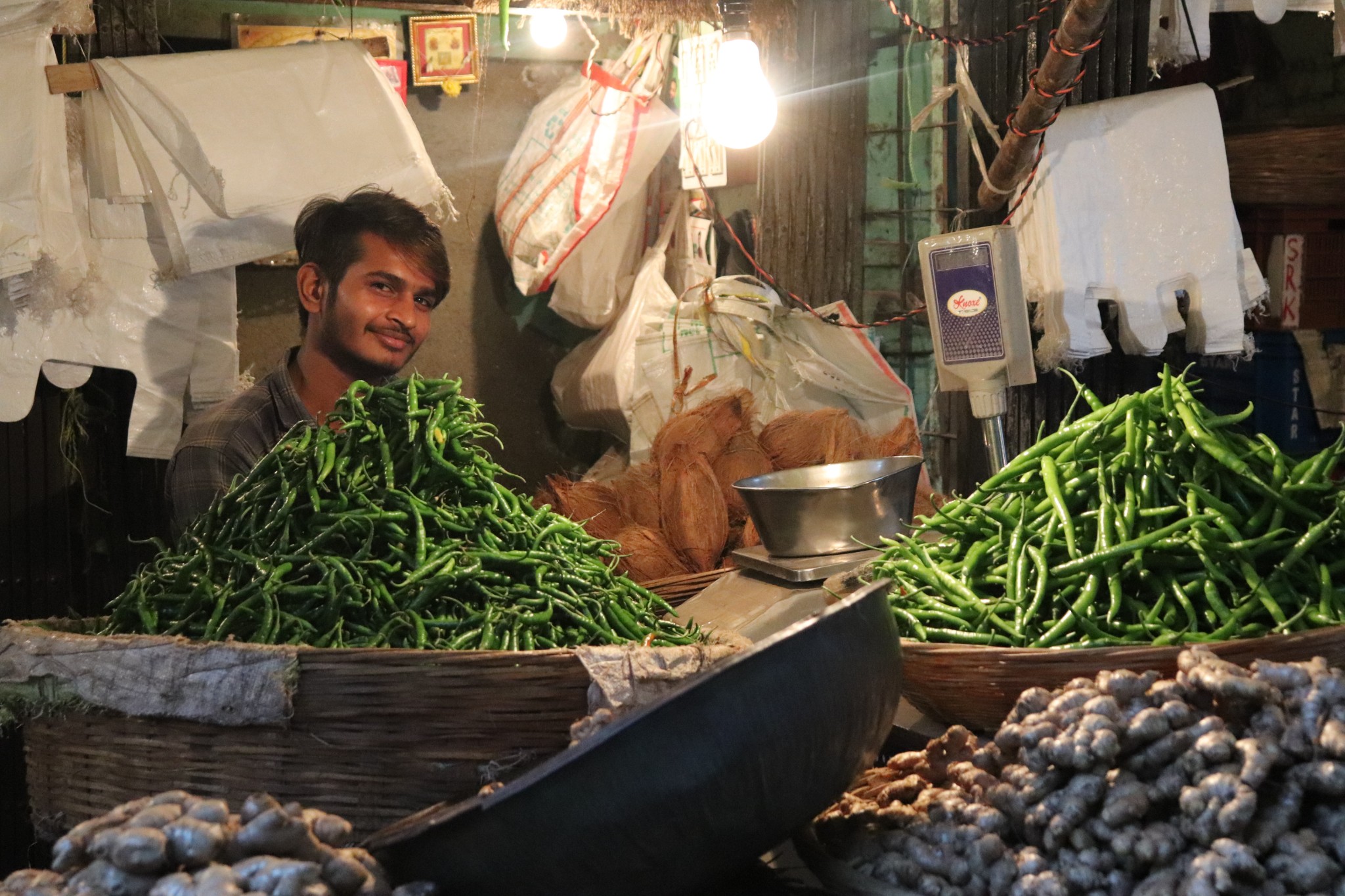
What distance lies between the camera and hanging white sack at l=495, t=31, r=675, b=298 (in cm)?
547

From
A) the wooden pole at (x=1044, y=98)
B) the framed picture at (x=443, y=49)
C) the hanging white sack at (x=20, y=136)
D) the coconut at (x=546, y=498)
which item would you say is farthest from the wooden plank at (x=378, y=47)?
the wooden pole at (x=1044, y=98)

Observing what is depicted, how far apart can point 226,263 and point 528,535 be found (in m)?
2.84

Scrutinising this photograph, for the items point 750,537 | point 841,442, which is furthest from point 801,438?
point 750,537

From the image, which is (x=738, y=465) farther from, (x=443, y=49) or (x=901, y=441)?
(x=443, y=49)

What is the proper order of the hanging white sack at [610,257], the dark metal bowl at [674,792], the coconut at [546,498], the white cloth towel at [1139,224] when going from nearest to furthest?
the dark metal bowl at [674,792], the white cloth towel at [1139,224], the coconut at [546,498], the hanging white sack at [610,257]

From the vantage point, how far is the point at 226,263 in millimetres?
4703

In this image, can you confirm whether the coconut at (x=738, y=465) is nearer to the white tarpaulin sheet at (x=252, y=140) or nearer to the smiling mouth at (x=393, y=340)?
A: the smiling mouth at (x=393, y=340)

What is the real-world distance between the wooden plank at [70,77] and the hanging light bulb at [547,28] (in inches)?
85.9

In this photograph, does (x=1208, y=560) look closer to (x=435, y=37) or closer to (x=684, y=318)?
(x=684, y=318)

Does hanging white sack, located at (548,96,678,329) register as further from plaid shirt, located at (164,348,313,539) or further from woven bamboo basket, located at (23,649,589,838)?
woven bamboo basket, located at (23,649,589,838)

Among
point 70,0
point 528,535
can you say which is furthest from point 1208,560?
point 70,0

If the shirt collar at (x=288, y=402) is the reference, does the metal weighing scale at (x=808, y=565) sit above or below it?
below

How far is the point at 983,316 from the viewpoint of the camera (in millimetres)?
3348

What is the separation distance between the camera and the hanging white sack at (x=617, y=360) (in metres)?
5.43
